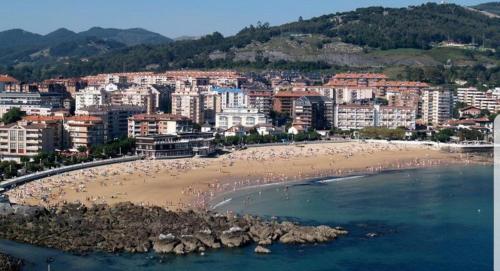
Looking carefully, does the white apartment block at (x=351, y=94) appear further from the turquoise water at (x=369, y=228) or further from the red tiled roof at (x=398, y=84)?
the turquoise water at (x=369, y=228)

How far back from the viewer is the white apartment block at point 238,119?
40844 millimetres

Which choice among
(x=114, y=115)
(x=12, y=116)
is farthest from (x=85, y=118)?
(x=12, y=116)

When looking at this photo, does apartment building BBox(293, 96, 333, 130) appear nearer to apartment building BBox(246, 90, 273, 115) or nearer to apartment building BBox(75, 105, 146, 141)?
apartment building BBox(246, 90, 273, 115)

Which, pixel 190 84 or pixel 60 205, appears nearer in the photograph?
pixel 60 205

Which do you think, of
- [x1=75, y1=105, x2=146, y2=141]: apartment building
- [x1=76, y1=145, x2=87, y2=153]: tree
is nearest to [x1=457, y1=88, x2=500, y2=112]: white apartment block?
[x1=75, y1=105, x2=146, y2=141]: apartment building

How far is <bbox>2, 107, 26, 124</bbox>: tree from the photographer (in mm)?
34984

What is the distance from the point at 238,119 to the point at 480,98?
16156 millimetres

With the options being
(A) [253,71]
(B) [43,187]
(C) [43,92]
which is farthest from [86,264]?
(A) [253,71]

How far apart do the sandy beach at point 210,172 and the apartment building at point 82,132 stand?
3.92 meters

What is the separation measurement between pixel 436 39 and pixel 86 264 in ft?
198

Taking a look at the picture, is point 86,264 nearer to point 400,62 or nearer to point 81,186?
point 81,186

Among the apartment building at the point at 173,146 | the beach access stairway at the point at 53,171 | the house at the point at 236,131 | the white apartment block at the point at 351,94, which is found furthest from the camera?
the white apartment block at the point at 351,94

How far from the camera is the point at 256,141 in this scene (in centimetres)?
3666

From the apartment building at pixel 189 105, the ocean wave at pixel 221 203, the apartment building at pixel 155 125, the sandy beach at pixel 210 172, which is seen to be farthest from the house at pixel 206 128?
the ocean wave at pixel 221 203
